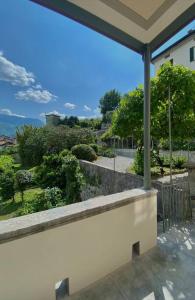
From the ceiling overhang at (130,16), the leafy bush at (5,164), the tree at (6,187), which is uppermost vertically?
the ceiling overhang at (130,16)

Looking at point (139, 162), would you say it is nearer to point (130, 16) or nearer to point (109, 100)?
point (130, 16)

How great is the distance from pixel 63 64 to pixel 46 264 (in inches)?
939

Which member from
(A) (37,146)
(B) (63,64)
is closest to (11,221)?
(A) (37,146)

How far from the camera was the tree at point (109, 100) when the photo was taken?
35625 millimetres

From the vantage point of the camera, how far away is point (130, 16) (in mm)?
2092

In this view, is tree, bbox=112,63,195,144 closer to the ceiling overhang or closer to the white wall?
the ceiling overhang

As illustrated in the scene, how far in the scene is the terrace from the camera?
1659 mm

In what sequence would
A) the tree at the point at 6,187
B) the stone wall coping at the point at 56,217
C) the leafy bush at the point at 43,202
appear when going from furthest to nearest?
the tree at the point at 6,187 < the leafy bush at the point at 43,202 < the stone wall coping at the point at 56,217

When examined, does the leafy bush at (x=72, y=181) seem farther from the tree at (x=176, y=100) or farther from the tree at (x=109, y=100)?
the tree at (x=109, y=100)

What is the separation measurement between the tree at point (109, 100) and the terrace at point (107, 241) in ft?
110

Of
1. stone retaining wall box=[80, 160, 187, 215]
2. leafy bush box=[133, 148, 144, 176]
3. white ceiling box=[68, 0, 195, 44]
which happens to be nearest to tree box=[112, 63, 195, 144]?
leafy bush box=[133, 148, 144, 176]

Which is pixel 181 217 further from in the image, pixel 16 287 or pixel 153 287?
pixel 16 287

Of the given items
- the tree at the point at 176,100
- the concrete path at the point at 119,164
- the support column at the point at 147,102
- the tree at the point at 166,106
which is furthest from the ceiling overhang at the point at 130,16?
the concrete path at the point at 119,164

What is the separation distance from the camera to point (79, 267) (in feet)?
6.48
